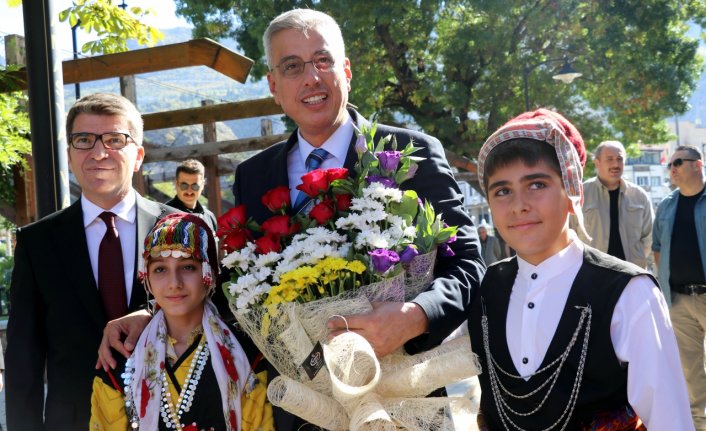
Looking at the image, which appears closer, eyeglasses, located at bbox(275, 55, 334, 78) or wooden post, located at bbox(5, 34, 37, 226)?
eyeglasses, located at bbox(275, 55, 334, 78)

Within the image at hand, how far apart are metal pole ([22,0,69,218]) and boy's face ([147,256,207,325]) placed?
116 cm

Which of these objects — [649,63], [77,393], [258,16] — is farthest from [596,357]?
[649,63]

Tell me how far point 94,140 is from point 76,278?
0.55 m

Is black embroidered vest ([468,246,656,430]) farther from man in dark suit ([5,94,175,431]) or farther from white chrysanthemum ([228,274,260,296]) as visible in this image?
man in dark suit ([5,94,175,431])

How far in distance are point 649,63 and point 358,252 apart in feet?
59.1

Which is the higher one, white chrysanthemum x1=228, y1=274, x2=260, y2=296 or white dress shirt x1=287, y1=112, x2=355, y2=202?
white dress shirt x1=287, y1=112, x2=355, y2=202

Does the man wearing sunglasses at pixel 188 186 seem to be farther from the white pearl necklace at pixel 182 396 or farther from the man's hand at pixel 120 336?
the white pearl necklace at pixel 182 396

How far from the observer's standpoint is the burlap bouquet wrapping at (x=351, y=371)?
2.24 m

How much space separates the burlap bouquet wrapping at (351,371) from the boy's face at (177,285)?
609 mm

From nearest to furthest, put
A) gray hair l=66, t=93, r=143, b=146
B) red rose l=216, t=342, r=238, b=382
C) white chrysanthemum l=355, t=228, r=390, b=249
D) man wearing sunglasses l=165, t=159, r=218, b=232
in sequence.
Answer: white chrysanthemum l=355, t=228, r=390, b=249 → red rose l=216, t=342, r=238, b=382 → gray hair l=66, t=93, r=143, b=146 → man wearing sunglasses l=165, t=159, r=218, b=232

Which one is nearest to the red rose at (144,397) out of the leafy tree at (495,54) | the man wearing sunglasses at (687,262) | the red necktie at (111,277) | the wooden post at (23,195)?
the red necktie at (111,277)

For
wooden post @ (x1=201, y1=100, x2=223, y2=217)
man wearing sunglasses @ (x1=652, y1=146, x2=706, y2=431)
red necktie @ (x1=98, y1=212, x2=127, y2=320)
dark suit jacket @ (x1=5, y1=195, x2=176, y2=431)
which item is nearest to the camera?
dark suit jacket @ (x1=5, y1=195, x2=176, y2=431)

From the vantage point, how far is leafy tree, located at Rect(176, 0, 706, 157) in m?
18.4

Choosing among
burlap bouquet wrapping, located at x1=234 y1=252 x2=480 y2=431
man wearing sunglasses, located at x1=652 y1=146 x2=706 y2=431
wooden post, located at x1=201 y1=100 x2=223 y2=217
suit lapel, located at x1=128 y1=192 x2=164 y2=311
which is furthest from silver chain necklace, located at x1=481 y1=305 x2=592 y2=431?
wooden post, located at x1=201 y1=100 x2=223 y2=217
